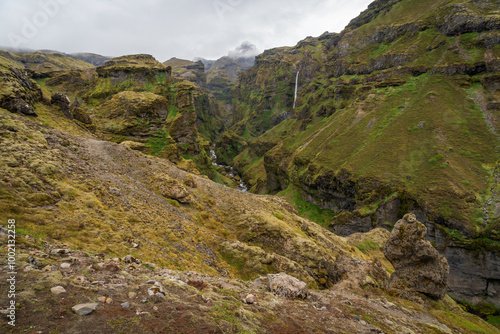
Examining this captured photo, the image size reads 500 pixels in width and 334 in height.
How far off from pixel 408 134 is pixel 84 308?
101 m

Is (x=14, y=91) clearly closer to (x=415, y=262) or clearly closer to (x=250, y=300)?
(x=250, y=300)

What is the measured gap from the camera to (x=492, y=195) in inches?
2184

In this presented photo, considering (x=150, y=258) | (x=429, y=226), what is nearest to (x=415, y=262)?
(x=150, y=258)

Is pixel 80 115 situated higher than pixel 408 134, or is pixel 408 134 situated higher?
pixel 408 134

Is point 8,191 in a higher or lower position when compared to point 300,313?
higher

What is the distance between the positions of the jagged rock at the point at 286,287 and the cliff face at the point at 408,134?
61881 mm

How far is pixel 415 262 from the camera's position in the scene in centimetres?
2467

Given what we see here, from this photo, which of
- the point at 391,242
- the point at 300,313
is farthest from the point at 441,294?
the point at 300,313

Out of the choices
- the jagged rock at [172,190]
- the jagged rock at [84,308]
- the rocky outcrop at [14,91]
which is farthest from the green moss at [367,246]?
the rocky outcrop at [14,91]

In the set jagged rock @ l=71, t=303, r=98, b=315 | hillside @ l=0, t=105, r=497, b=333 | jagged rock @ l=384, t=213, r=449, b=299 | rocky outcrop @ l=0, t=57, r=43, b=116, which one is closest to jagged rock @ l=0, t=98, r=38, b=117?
rocky outcrop @ l=0, t=57, r=43, b=116

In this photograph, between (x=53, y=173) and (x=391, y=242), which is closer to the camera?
(x=53, y=173)

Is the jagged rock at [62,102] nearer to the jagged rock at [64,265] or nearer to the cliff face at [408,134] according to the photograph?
the jagged rock at [64,265]

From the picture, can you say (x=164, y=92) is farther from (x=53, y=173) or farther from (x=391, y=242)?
(x=391, y=242)

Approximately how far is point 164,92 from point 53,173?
85452 millimetres
